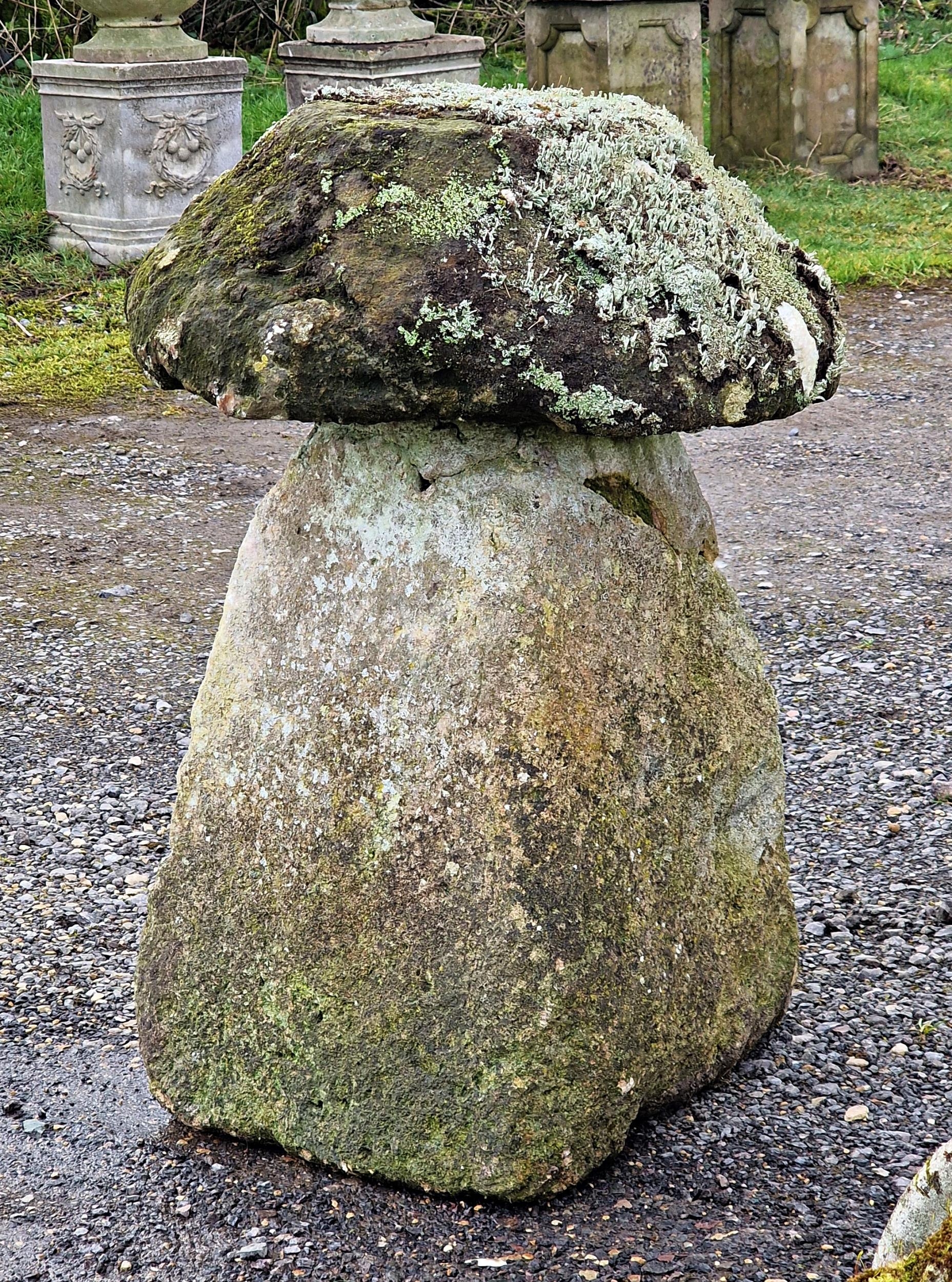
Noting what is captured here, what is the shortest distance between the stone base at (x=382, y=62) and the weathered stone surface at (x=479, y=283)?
6.13 metres

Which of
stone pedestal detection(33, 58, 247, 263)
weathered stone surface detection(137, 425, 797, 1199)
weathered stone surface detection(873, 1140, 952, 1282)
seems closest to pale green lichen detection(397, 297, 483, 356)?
weathered stone surface detection(137, 425, 797, 1199)

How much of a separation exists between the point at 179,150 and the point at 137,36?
59 centimetres

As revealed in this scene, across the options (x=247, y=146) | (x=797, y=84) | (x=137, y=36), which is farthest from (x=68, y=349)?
(x=797, y=84)

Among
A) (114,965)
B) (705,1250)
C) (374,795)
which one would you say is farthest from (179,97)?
(705,1250)

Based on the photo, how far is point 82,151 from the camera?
26.8ft

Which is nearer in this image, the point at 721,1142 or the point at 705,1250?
the point at 705,1250

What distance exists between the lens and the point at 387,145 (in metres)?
2.20

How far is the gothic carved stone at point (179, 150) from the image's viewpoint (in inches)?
320

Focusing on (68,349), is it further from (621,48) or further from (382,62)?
(621,48)

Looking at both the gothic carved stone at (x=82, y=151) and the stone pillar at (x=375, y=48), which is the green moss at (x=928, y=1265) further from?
the gothic carved stone at (x=82, y=151)

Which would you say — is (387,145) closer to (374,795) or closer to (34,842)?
(374,795)

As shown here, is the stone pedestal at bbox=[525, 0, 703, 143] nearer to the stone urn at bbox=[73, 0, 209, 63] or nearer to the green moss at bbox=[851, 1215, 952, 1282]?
the stone urn at bbox=[73, 0, 209, 63]

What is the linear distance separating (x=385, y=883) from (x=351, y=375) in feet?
2.42

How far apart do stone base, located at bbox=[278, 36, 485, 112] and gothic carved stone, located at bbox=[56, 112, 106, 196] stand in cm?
111
